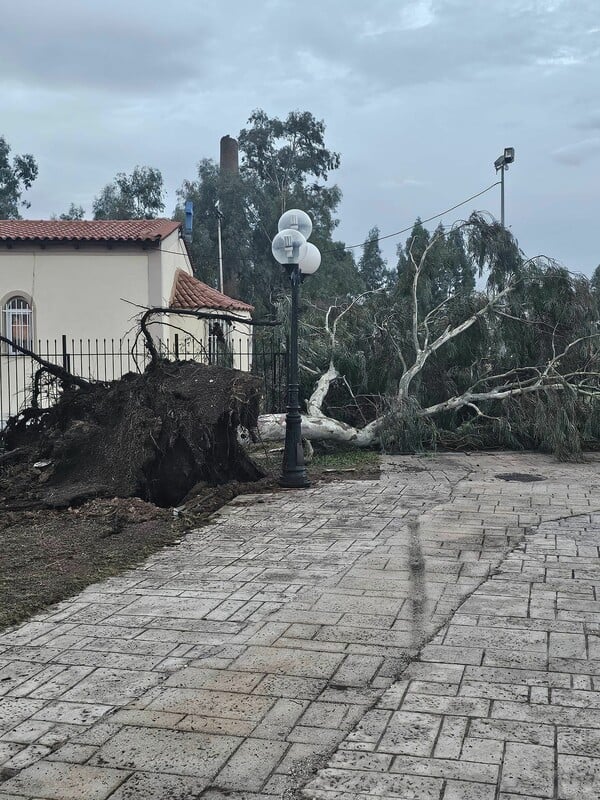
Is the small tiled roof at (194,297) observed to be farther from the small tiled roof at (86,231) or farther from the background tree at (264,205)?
the background tree at (264,205)

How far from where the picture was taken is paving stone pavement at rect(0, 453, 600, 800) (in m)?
3.44

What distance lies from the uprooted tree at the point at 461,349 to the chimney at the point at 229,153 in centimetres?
3780

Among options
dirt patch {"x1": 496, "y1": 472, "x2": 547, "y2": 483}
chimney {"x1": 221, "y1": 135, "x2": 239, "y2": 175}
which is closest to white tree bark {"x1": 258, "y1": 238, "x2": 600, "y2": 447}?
dirt patch {"x1": 496, "y1": 472, "x2": 547, "y2": 483}

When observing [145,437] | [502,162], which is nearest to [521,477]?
[145,437]

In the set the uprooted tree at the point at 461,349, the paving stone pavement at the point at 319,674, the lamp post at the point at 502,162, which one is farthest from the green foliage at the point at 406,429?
the lamp post at the point at 502,162

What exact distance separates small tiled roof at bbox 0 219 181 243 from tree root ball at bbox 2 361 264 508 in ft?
41.8

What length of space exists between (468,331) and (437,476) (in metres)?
4.25

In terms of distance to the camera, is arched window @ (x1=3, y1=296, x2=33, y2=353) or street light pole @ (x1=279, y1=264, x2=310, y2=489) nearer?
street light pole @ (x1=279, y1=264, x2=310, y2=489)

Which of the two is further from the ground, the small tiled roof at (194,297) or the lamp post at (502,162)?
the lamp post at (502,162)

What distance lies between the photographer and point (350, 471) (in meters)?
12.3

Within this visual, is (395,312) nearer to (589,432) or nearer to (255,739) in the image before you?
(589,432)

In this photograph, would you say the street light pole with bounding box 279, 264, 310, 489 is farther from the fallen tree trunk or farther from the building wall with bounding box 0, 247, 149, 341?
the building wall with bounding box 0, 247, 149, 341

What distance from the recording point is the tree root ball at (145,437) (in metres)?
9.65

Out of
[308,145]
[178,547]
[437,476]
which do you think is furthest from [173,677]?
[308,145]
